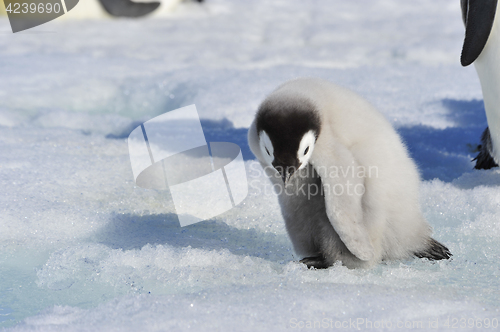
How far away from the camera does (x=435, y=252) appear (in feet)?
4.33

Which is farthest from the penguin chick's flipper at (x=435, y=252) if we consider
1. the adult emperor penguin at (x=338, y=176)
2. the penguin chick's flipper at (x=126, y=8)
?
the penguin chick's flipper at (x=126, y=8)

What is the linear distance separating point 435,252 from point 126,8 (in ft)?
19.3

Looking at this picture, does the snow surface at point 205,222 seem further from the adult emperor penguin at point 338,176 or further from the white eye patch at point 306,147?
the white eye patch at point 306,147

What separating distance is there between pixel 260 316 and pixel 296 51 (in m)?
3.99

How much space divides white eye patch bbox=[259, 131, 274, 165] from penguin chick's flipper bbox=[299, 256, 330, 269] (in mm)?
283

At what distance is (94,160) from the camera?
2186 mm

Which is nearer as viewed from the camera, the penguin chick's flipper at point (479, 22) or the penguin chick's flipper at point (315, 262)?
the penguin chick's flipper at point (315, 262)

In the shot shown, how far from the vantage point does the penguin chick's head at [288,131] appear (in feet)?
3.58

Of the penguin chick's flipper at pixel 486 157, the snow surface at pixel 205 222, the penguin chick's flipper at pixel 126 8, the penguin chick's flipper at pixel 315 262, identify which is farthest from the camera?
the penguin chick's flipper at pixel 126 8

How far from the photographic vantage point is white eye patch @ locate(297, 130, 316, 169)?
3.60 ft

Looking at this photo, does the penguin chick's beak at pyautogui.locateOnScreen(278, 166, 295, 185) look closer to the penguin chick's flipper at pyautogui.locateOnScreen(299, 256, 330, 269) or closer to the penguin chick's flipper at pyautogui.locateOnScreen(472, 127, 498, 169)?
the penguin chick's flipper at pyautogui.locateOnScreen(299, 256, 330, 269)

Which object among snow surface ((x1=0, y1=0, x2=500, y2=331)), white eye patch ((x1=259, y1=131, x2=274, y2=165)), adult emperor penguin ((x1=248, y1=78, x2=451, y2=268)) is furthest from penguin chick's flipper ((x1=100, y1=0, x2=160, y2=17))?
white eye patch ((x1=259, y1=131, x2=274, y2=165))

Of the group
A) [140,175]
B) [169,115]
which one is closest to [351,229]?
[140,175]

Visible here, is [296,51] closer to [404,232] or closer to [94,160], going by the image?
[94,160]
